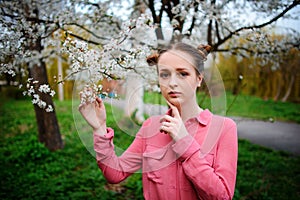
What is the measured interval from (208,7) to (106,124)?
2433mm

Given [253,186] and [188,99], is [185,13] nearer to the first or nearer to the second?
[188,99]

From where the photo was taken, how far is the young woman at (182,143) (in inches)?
47.1

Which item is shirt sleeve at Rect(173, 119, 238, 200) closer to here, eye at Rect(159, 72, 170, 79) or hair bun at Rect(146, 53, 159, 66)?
eye at Rect(159, 72, 170, 79)

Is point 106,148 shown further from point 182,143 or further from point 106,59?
point 106,59

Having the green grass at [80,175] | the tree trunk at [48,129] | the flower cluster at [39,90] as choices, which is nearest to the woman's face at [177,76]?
the flower cluster at [39,90]

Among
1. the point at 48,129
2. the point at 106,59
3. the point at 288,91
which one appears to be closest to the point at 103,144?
the point at 106,59

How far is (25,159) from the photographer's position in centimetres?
509

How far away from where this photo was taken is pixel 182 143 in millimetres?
1188

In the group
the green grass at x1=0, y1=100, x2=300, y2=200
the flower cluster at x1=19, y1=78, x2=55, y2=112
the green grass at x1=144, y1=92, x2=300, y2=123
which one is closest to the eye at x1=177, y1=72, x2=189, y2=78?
the flower cluster at x1=19, y1=78, x2=55, y2=112

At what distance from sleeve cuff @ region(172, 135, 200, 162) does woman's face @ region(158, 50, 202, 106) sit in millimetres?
180

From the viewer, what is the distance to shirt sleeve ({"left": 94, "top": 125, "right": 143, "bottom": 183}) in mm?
1365

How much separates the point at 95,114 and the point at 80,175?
11.3ft

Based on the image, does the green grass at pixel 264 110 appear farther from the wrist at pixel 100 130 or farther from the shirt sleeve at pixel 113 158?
the wrist at pixel 100 130

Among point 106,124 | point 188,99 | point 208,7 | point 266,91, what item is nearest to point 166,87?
point 188,99
